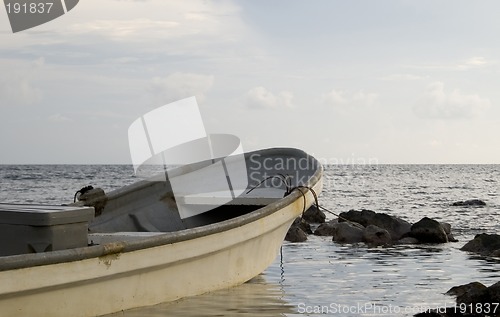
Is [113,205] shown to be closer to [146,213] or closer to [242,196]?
[146,213]

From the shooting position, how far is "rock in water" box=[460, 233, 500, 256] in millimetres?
14451

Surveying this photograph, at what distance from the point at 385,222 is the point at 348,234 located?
1965 mm

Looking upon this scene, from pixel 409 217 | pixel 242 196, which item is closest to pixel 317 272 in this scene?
pixel 242 196

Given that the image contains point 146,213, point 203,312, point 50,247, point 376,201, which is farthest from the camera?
point 376,201

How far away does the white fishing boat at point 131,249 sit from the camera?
21.2 feet

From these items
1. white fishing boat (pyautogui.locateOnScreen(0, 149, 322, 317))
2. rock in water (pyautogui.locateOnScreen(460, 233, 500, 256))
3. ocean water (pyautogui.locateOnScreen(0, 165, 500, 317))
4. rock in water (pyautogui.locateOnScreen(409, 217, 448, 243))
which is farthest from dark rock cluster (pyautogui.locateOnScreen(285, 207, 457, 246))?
white fishing boat (pyautogui.locateOnScreen(0, 149, 322, 317))

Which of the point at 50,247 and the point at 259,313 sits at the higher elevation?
the point at 50,247

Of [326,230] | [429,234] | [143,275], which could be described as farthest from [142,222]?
[429,234]

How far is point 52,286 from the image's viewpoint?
6477mm

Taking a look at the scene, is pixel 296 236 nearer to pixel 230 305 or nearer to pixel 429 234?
pixel 429 234

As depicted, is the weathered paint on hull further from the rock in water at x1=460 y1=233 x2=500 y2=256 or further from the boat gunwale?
the rock in water at x1=460 y1=233 x2=500 y2=256

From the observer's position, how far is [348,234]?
16469 mm

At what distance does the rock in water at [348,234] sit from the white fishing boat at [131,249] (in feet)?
17.1

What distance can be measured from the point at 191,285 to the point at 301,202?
258 cm
